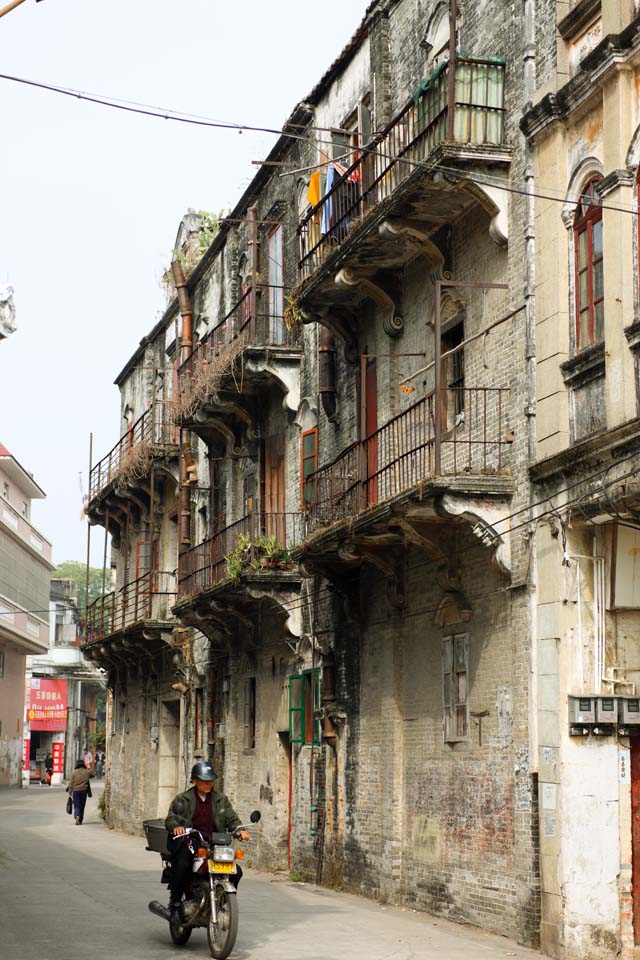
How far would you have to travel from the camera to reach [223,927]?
40.2 ft

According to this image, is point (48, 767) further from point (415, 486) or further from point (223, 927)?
point (223, 927)

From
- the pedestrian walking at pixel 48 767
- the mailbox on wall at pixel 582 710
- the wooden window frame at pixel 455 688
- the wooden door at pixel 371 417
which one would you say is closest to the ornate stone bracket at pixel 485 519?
the wooden window frame at pixel 455 688

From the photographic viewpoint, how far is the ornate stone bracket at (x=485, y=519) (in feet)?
48.6

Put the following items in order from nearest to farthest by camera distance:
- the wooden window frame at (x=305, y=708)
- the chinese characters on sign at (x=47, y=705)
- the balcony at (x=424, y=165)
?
1. the balcony at (x=424, y=165)
2. the wooden window frame at (x=305, y=708)
3. the chinese characters on sign at (x=47, y=705)

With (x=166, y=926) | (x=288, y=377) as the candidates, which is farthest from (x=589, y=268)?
(x=288, y=377)

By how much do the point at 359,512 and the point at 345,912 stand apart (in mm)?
4635

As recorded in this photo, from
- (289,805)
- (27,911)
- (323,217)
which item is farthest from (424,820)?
(323,217)

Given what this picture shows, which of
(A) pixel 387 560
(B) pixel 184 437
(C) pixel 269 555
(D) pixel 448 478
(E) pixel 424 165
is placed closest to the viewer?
(D) pixel 448 478

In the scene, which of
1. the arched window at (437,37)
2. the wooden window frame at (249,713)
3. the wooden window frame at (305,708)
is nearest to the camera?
the arched window at (437,37)

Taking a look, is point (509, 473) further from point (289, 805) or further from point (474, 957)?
point (289, 805)

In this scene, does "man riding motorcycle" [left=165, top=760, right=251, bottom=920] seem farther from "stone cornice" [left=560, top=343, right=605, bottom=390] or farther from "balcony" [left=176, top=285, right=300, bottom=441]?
"balcony" [left=176, top=285, right=300, bottom=441]

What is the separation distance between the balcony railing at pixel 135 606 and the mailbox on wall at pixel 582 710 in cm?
1679

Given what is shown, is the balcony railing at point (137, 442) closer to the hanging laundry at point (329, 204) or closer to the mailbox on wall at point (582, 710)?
the hanging laundry at point (329, 204)

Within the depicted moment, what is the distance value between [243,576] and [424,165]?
8685mm
